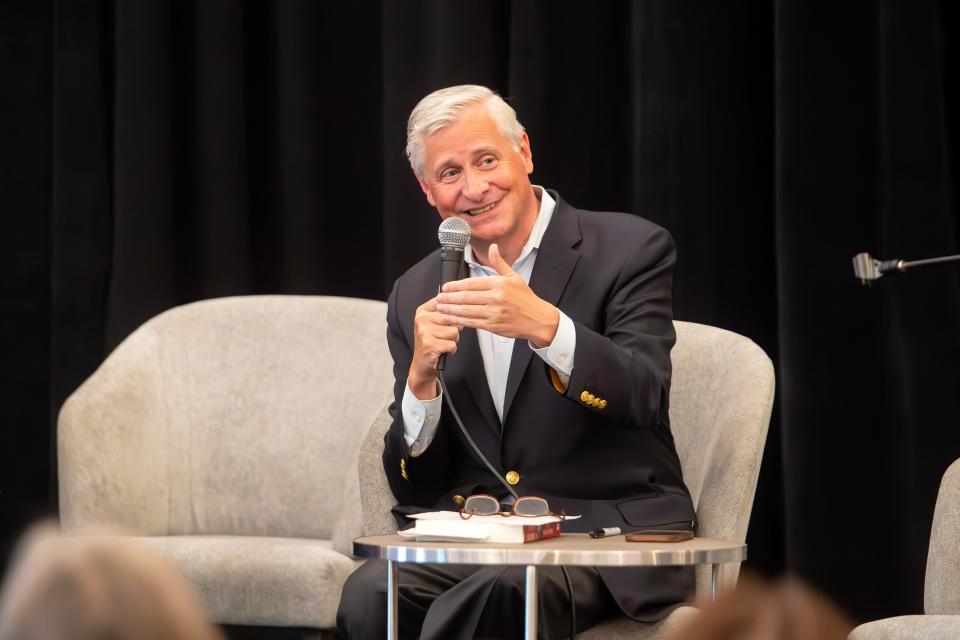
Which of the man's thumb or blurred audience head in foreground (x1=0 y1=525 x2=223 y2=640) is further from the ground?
the man's thumb

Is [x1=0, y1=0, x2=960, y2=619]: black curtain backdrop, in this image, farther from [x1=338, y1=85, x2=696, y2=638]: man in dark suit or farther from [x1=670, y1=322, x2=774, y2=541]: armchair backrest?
[x1=338, y1=85, x2=696, y2=638]: man in dark suit

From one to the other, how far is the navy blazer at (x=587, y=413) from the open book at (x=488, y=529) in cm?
35

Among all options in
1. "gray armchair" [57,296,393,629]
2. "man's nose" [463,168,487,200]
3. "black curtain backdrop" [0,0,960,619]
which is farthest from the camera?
"gray armchair" [57,296,393,629]

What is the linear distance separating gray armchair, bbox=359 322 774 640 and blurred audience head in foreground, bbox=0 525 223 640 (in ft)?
5.41

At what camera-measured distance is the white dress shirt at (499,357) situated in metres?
2.22

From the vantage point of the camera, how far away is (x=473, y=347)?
2.54 meters

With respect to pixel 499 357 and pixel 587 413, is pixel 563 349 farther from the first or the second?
pixel 499 357

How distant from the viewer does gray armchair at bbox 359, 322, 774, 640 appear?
2.32 metres

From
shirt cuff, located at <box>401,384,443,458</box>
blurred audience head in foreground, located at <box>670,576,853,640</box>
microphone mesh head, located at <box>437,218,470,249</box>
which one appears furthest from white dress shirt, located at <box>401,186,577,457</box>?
blurred audience head in foreground, located at <box>670,576,853,640</box>

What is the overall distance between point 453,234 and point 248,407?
124 cm

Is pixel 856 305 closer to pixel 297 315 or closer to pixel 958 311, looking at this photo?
pixel 958 311

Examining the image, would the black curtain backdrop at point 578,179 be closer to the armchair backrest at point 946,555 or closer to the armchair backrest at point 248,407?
the armchair backrest at point 248,407

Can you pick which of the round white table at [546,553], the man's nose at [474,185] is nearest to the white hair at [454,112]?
the man's nose at [474,185]

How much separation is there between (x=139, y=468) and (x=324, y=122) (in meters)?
1.16
